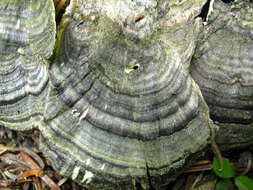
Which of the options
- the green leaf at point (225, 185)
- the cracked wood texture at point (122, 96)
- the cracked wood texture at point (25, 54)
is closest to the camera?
the cracked wood texture at point (122, 96)

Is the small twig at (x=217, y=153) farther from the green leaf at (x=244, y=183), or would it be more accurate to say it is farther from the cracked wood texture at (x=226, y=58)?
the cracked wood texture at (x=226, y=58)

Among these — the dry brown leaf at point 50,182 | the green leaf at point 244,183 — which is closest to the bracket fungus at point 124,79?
the green leaf at point 244,183

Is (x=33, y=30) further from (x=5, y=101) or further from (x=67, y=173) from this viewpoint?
(x=67, y=173)

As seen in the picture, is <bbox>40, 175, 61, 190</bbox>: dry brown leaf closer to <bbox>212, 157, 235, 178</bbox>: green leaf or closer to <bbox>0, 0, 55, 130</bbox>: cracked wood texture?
<bbox>0, 0, 55, 130</bbox>: cracked wood texture

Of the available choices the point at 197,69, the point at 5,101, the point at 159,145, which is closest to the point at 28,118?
the point at 5,101

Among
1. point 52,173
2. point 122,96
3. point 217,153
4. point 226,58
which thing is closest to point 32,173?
point 52,173

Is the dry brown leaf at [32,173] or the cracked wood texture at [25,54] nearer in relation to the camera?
the cracked wood texture at [25,54]

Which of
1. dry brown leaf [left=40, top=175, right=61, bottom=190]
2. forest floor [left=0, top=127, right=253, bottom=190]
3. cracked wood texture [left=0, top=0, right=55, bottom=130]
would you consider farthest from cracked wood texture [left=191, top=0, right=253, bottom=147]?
dry brown leaf [left=40, top=175, right=61, bottom=190]
